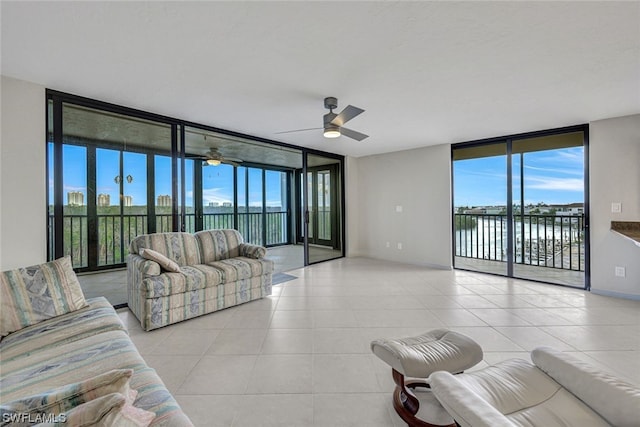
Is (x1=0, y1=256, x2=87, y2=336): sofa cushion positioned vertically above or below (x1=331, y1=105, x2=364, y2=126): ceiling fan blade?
below

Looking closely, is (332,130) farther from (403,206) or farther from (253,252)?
(403,206)

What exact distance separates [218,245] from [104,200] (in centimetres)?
150

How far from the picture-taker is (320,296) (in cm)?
372

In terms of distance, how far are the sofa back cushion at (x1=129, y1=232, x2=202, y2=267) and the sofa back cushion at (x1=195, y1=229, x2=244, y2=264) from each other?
91 mm

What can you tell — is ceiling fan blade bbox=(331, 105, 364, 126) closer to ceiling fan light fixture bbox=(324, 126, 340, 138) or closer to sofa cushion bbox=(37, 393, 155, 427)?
ceiling fan light fixture bbox=(324, 126, 340, 138)

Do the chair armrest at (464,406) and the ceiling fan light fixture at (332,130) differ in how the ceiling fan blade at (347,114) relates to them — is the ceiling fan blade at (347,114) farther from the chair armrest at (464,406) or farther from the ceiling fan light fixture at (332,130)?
the chair armrest at (464,406)

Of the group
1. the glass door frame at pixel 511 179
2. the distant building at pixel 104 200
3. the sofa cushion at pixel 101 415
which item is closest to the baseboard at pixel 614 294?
the glass door frame at pixel 511 179

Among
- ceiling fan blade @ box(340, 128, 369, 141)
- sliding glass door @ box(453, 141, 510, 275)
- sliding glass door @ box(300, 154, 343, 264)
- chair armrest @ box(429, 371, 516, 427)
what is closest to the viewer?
chair armrest @ box(429, 371, 516, 427)

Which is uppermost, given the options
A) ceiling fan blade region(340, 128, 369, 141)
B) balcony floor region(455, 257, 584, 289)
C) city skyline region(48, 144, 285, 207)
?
ceiling fan blade region(340, 128, 369, 141)

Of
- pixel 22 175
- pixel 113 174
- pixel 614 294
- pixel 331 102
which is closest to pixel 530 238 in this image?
pixel 614 294

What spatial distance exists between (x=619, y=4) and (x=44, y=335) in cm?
399

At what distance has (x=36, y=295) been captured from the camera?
1.88 m

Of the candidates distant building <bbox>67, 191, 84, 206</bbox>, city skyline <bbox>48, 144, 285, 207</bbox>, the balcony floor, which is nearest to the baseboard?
the balcony floor

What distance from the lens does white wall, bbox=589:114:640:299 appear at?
11.5ft
